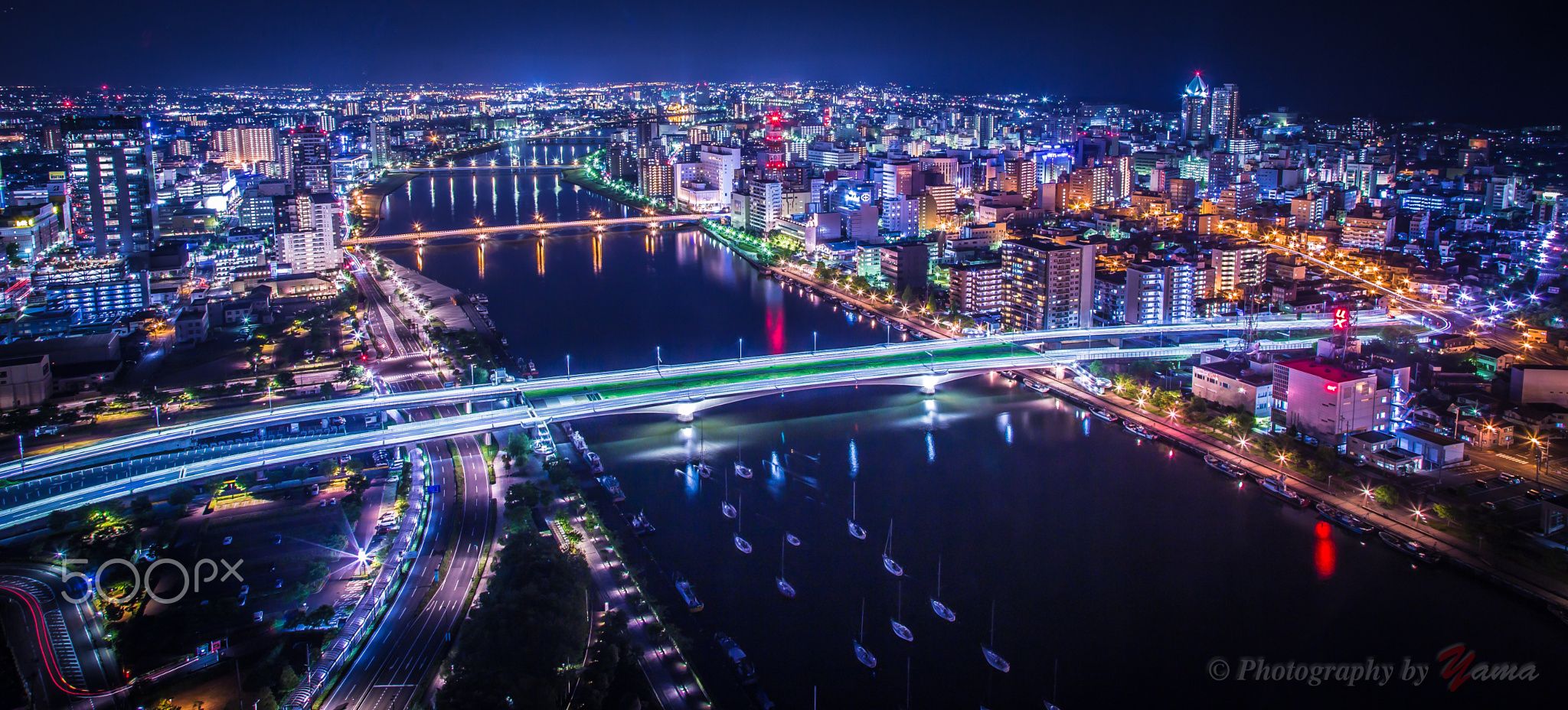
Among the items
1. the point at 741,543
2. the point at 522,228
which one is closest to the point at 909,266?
the point at 522,228

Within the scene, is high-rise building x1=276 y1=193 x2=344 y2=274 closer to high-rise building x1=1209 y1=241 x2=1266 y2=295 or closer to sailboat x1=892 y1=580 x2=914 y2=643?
high-rise building x1=1209 y1=241 x2=1266 y2=295

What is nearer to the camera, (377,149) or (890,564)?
(890,564)

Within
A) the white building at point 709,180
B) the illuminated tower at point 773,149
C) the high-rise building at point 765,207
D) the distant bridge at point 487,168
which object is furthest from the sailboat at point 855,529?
the distant bridge at point 487,168

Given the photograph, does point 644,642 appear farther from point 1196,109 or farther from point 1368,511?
point 1196,109

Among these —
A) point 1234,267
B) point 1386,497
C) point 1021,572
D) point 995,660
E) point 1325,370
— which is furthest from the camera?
point 1234,267

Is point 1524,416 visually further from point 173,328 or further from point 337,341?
point 173,328

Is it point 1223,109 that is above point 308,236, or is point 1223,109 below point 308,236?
above
